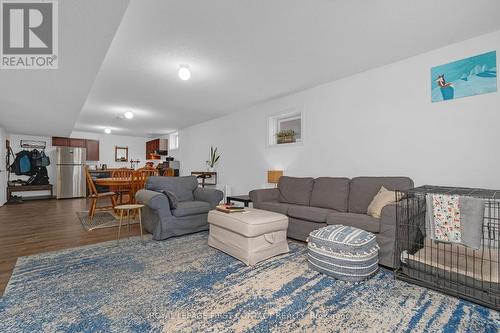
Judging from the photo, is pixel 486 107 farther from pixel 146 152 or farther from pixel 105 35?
pixel 146 152

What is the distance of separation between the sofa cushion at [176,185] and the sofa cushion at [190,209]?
422 millimetres

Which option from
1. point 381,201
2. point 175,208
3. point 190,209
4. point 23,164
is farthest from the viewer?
point 23,164

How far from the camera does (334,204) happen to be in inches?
128

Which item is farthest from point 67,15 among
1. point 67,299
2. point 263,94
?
point 263,94

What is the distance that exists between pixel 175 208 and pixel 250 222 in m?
1.41

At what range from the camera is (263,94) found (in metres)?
4.51

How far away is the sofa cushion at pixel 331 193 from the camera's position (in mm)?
3223

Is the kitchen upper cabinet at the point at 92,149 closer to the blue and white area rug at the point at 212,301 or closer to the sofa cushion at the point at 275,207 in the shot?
the blue and white area rug at the point at 212,301

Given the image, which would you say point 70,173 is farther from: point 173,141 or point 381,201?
point 381,201

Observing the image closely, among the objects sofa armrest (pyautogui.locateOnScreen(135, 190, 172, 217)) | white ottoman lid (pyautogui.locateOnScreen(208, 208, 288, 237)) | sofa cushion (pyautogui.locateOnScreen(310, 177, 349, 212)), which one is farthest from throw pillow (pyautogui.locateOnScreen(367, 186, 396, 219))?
sofa armrest (pyautogui.locateOnScreen(135, 190, 172, 217))

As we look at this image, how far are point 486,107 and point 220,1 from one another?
2974mm

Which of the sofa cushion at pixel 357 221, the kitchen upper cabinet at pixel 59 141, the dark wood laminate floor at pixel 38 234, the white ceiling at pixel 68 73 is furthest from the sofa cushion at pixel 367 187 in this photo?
→ the kitchen upper cabinet at pixel 59 141

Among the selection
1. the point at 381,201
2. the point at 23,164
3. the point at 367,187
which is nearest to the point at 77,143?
the point at 23,164

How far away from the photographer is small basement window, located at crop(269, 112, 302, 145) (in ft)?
15.0
